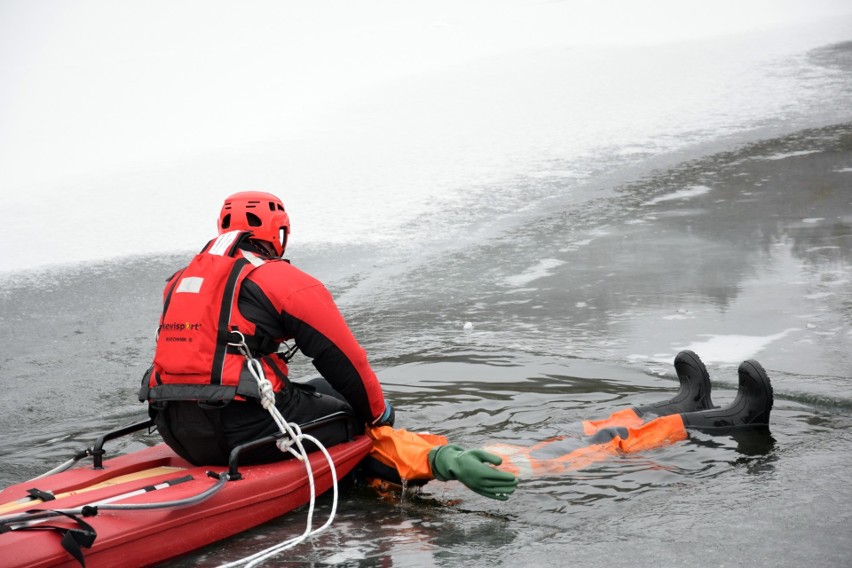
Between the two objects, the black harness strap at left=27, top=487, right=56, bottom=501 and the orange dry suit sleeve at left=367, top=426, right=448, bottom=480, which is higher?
the black harness strap at left=27, top=487, right=56, bottom=501

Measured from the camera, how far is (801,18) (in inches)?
752

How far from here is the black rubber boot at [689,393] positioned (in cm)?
490

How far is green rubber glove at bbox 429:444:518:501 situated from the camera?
3758 millimetres

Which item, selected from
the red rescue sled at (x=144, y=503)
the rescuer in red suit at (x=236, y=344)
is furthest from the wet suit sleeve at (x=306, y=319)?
the red rescue sled at (x=144, y=503)

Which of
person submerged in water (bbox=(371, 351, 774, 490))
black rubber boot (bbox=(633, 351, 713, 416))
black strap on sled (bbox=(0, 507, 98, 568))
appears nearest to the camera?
black strap on sled (bbox=(0, 507, 98, 568))

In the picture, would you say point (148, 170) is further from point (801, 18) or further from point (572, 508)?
point (801, 18)

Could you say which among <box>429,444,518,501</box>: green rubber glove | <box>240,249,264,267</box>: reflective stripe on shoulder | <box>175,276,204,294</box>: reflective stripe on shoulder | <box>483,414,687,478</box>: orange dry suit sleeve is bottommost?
<box>483,414,687,478</box>: orange dry suit sleeve

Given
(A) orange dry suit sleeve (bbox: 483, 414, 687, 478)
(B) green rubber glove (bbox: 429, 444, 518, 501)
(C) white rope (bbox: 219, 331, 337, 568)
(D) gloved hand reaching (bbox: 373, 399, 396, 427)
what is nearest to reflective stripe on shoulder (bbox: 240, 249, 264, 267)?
(C) white rope (bbox: 219, 331, 337, 568)

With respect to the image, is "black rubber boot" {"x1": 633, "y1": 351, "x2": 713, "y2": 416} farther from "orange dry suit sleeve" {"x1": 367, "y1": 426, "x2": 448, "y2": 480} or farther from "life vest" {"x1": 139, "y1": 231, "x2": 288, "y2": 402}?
"life vest" {"x1": 139, "y1": 231, "x2": 288, "y2": 402}

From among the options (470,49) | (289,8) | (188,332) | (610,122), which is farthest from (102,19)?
(188,332)

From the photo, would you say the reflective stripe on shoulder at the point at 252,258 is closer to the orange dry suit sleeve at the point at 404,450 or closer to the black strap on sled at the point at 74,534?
the orange dry suit sleeve at the point at 404,450

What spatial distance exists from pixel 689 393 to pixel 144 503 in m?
2.79

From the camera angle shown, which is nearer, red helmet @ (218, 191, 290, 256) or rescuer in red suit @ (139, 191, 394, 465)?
rescuer in red suit @ (139, 191, 394, 465)

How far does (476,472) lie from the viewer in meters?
3.77
